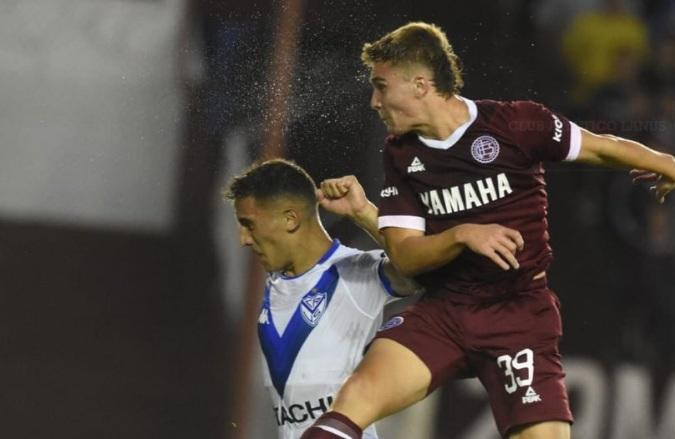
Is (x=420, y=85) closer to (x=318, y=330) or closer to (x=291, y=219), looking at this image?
(x=291, y=219)

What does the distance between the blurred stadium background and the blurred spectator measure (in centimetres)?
10

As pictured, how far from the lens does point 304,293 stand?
4148 mm

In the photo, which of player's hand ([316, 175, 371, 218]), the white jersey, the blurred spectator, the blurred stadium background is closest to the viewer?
player's hand ([316, 175, 371, 218])

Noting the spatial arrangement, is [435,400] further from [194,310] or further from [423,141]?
[423,141]

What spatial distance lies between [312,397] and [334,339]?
0.66 ft

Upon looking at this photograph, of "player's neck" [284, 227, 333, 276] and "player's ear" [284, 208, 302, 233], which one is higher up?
"player's ear" [284, 208, 302, 233]

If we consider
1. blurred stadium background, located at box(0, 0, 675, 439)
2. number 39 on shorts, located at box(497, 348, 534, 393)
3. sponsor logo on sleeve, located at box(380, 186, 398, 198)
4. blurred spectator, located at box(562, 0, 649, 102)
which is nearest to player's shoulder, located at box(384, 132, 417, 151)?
sponsor logo on sleeve, located at box(380, 186, 398, 198)

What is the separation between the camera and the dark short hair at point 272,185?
415 cm

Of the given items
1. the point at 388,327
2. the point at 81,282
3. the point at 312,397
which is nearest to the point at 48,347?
the point at 81,282

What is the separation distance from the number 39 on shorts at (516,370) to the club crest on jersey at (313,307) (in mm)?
633

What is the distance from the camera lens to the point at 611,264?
566 cm

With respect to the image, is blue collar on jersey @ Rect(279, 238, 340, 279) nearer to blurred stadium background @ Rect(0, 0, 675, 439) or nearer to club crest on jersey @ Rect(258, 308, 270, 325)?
club crest on jersey @ Rect(258, 308, 270, 325)

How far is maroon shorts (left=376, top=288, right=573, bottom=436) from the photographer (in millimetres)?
3811

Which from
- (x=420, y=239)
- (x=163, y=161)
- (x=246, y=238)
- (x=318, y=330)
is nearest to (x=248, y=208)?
(x=246, y=238)
